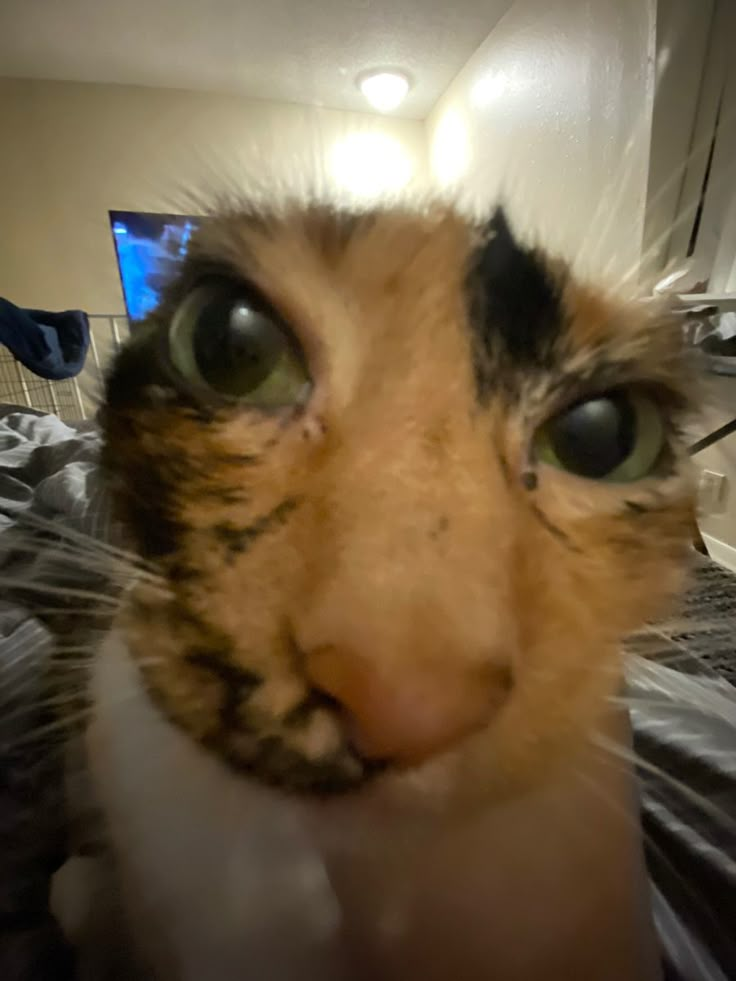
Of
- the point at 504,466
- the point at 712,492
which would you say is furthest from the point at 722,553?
the point at 504,466

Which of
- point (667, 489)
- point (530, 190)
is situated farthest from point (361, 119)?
point (667, 489)

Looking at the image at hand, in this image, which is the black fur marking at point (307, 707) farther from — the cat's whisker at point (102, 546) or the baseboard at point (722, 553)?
the baseboard at point (722, 553)

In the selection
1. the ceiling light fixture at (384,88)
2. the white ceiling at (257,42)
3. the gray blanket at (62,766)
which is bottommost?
the gray blanket at (62,766)

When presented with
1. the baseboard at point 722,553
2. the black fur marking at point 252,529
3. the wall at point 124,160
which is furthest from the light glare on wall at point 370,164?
the baseboard at point 722,553

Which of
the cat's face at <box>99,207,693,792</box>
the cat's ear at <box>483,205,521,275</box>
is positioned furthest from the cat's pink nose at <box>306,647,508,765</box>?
the cat's ear at <box>483,205,521,275</box>

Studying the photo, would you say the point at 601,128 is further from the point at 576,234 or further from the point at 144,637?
the point at 144,637

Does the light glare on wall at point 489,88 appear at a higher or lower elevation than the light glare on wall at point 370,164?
higher

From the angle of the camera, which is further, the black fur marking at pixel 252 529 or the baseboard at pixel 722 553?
the baseboard at pixel 722 553
